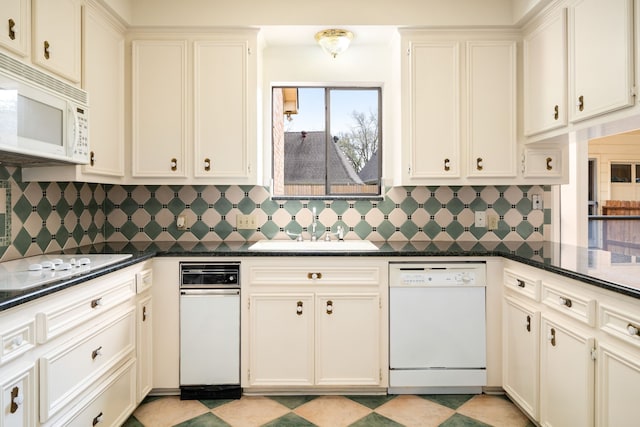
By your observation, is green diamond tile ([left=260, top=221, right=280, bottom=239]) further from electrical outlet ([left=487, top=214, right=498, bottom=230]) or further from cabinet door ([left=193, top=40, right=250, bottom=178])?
electrical outlet ([left=487, top=214, right=498, bottom=230])

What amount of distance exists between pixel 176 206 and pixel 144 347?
1.08 m

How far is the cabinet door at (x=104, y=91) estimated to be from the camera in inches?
94.7

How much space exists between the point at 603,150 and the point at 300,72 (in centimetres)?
320

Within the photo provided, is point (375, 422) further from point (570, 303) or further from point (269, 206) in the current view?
point (269, 206)

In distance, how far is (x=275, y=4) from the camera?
109 inches

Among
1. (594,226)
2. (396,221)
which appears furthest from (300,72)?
(594,226)

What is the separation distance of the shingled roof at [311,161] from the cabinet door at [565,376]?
1.75 metres

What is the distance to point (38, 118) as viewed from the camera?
178 cm

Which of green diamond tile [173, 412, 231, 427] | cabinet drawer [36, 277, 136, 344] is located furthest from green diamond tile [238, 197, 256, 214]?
green diamond tile [173, 412, 231, 427]

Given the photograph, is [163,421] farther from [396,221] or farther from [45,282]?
[396,221]

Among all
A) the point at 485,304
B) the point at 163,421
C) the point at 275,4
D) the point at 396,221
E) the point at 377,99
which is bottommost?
the point at 163,421

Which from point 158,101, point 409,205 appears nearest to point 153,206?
point 158,101

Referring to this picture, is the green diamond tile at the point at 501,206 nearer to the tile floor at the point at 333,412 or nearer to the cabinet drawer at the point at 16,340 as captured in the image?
the tile floor at the point at 333,412

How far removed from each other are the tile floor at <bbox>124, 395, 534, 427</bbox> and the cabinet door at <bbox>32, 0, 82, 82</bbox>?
1941 millimetres
